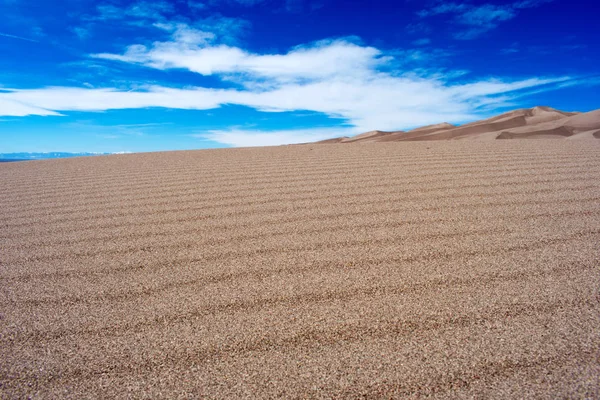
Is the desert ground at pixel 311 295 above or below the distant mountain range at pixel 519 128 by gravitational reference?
below

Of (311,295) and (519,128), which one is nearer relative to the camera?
(311,295)

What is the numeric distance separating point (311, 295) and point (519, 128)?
14.0 meters

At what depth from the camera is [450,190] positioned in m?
3.21

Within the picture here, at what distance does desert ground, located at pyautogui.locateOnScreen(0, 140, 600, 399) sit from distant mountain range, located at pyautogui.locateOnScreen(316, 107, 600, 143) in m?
8.55

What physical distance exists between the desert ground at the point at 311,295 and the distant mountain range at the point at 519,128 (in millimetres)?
8550

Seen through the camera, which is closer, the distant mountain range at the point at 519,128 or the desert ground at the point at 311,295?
the desert ground at the point at 311,295

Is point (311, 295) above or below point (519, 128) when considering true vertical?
below

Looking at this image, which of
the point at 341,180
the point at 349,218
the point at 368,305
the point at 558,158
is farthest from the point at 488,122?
the point at 368,305

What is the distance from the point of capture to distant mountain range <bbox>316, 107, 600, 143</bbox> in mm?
10930

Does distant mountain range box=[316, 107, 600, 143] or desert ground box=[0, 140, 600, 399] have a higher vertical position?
distant mountain range box=[316, 107, 600, 143]

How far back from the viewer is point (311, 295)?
1583mm

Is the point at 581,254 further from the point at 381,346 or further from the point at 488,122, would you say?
the point at 488,122

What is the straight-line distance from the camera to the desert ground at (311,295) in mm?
1127

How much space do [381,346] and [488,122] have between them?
59.4ft
